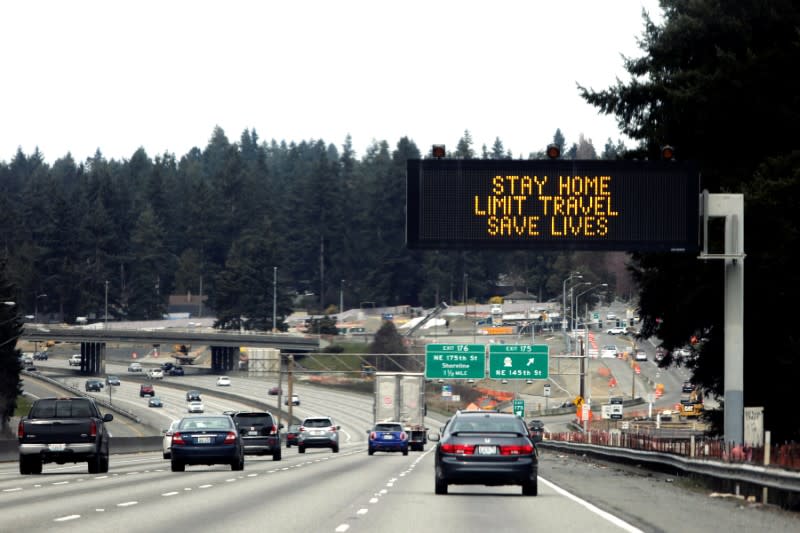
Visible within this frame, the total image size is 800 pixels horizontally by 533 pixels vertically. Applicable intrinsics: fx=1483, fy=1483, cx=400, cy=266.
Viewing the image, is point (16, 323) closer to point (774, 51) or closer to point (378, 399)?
point (378, 399)

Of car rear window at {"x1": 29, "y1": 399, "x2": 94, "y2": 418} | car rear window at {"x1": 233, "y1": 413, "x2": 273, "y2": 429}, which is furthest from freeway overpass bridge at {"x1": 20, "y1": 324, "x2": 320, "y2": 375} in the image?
car rear window at {"x1": 29, "y1": 399, "x2": 94, "y2": 418}

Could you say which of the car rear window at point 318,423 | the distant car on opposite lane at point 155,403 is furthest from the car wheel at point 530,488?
the distant car on opposite lane at point 155,403

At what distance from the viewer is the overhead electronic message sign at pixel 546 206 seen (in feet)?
106

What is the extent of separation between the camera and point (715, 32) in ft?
143

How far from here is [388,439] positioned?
60875 mm

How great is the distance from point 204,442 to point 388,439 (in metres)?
25.3

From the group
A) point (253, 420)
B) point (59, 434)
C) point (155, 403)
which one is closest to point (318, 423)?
point (253, 420)

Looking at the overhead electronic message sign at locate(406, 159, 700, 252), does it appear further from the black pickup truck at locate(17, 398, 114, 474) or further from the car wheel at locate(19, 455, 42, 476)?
the car wheel at locate(19, 455, 42, 476)

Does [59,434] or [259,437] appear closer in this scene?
[59,434]

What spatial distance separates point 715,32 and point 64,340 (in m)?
129

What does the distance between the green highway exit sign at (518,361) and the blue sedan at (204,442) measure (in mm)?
48788

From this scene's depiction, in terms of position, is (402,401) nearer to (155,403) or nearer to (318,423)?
(318,423)

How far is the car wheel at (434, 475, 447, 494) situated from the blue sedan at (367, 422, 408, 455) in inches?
1303

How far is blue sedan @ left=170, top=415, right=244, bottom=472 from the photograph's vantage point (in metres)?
36.1
